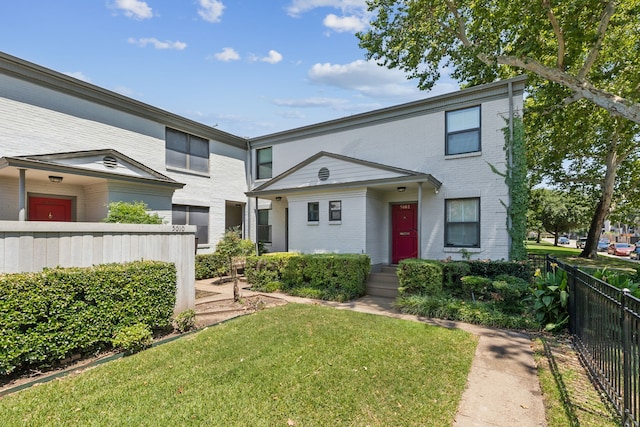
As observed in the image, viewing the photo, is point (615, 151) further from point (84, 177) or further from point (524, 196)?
point (84, 177)

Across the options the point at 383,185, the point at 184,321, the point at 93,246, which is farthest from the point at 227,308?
the point at 383,185

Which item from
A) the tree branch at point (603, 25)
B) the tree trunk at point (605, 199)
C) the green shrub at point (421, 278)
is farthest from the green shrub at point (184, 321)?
the tree trunk at point (605, 199)

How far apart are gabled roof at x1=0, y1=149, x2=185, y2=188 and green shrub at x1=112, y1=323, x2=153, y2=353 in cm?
574

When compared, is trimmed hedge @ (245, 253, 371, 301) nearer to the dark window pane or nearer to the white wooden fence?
the white wooden fence

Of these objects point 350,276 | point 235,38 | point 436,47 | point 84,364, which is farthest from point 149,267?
point 436,47

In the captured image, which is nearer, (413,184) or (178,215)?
(413,184)

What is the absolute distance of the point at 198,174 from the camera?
12789 mm

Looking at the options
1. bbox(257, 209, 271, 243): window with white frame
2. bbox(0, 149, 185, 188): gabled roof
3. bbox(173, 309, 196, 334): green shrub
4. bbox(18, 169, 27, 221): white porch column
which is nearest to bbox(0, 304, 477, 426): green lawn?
bbox(173, 309, 196, 334): green shrub

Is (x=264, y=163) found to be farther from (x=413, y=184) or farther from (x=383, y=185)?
(x=413, y=184)

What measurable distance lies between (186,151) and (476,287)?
11.6m

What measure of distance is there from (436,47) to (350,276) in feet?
35.6

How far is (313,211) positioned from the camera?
38.3 feet

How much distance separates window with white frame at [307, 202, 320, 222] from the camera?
38.0 feet

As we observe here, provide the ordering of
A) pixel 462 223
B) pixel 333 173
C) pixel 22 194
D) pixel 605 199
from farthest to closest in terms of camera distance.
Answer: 1. pixel 605 199
2. pixel 333 173
3. pixel 462 223
4. pixel 22 194
